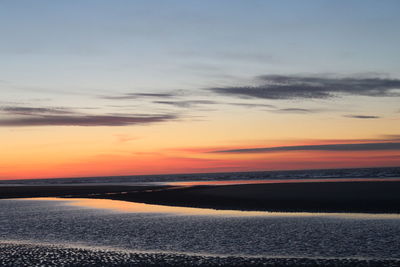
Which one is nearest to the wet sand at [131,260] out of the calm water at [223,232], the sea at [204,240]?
the sea at [204,240]

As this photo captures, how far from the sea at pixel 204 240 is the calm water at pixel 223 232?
36 millimetres

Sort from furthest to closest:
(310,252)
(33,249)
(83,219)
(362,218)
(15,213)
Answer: (15,213)
(83,219)
(362,218)
(33,249)
(310,252)

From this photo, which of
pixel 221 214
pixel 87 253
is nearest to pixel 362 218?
pixel 221 214

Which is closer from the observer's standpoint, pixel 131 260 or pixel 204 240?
pixel 131 260

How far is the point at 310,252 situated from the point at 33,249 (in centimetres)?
1234

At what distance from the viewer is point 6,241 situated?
2303 centimetres

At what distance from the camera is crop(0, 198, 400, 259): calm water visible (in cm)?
1911

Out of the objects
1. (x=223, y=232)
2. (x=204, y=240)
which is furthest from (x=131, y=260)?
(x=223, y=232)

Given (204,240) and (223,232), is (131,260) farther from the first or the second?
(223,232)

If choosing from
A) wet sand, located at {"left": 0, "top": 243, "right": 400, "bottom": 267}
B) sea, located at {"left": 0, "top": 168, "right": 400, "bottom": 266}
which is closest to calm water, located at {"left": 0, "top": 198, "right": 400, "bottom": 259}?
sea, located at {"left": 0, "top": 168, "right": 400, "bottom": 266}

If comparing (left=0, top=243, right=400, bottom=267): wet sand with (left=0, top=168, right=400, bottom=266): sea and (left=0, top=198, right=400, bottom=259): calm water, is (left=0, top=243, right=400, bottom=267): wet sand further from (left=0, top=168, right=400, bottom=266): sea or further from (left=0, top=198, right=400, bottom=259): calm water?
(left=0, top=198, right=400, bottom=259): calm water

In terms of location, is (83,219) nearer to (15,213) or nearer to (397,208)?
(15,213)

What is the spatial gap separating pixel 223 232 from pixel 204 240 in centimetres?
258

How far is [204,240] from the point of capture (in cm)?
2170
